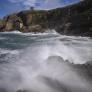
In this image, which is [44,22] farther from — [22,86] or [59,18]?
[22,86]

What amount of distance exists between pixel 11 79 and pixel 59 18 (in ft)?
213

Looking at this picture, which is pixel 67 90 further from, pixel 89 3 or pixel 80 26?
pixel 89 3

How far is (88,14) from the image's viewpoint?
176ft

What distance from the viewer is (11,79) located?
9695 millimetres

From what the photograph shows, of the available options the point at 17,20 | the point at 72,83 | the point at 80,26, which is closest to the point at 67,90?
the point at 72,83

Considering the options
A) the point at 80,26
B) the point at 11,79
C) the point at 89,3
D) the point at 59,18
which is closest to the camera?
the point at 11,79

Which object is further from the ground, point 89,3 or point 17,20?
point 89,3

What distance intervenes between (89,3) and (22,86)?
2458 inches

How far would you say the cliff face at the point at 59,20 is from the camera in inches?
2015

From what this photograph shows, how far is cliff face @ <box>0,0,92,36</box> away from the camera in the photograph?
51188 mm

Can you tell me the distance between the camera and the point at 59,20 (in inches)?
2815

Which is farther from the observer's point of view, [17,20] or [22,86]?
[17,20]

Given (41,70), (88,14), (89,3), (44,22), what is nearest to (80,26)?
(88,14)

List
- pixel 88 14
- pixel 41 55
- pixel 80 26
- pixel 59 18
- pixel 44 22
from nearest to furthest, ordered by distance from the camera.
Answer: pixel 41 55 → pixel 80 26 → pixel 88 14 → pixel 59 18 → pixel 44 22
